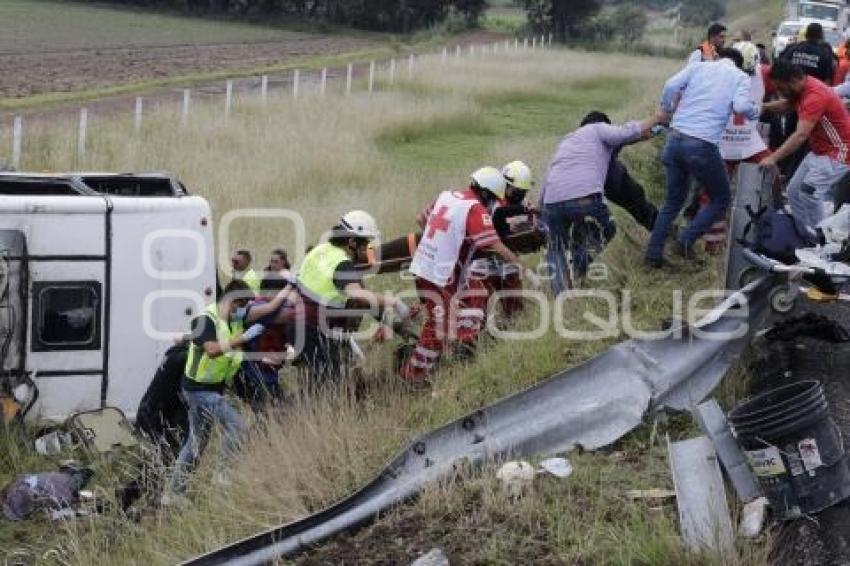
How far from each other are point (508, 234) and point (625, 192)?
1.23 meters

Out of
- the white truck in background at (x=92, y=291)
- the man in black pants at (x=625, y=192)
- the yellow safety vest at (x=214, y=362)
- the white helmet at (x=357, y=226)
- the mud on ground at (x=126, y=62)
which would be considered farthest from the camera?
the mud on ground at (x=126, y=62)

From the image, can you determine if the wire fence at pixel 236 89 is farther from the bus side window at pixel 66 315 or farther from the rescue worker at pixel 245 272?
the rescue worker at pixel 245 272

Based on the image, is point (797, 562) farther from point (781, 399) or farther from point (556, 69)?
point (556, 69)

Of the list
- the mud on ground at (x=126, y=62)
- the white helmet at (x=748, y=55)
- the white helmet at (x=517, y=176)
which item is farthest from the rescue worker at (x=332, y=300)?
the mud on ground at (x=126, y=62)

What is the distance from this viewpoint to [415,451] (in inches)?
204

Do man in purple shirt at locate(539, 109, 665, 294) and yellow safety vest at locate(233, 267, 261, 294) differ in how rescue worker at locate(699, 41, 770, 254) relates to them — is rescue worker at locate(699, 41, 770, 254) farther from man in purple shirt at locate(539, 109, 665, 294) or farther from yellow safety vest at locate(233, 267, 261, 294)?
yellow safety vest at locate(233, 267, 261, 294)

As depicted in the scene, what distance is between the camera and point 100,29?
173ft

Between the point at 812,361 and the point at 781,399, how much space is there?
1.68 m

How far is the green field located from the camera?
45719 mm

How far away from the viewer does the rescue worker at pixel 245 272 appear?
8.02 metres

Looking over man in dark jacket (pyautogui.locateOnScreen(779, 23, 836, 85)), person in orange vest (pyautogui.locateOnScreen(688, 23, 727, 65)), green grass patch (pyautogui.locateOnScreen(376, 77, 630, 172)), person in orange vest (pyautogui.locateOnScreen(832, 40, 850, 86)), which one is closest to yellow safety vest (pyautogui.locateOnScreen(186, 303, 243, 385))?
person in orange vest (pyautogui.locateOnScreen(688, 23, 727, 65))

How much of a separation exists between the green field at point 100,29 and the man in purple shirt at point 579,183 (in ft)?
116

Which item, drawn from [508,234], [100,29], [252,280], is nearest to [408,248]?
[508,234]

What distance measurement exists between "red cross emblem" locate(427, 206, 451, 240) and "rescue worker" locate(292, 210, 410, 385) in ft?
1.54
